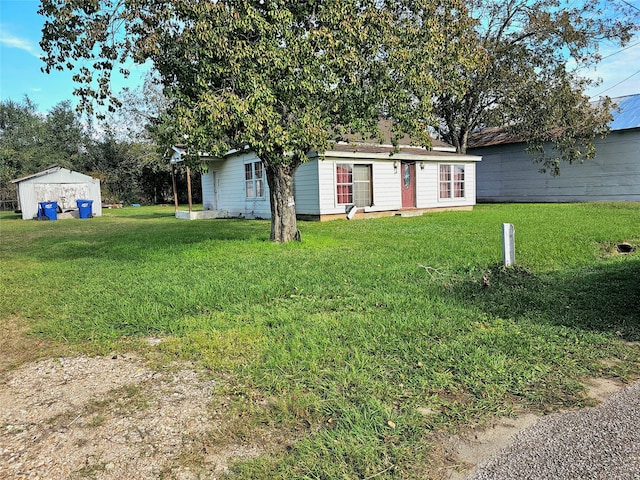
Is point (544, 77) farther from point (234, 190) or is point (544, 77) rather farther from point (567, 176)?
point (234, 190)

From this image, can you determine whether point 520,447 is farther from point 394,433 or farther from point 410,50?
point 410,50

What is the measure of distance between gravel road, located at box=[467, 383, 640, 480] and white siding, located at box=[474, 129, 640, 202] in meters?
21.7

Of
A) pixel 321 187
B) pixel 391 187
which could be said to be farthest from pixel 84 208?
pixel 391 187

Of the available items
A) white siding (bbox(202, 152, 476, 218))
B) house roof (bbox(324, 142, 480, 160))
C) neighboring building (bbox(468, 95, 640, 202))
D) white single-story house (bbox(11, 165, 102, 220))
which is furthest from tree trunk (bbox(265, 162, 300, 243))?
neighboring building (bbox(468, 95, 640, 202))

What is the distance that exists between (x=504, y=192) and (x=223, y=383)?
2539 cm

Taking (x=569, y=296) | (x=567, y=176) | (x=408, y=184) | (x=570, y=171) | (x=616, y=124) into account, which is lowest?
(x=569, y=296)

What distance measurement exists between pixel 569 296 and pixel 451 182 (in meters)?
14.7

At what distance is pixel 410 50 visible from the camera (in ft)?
26.5

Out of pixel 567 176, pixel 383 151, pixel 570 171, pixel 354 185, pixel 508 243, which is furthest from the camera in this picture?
pixel 567 176

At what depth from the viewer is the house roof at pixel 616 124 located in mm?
20266

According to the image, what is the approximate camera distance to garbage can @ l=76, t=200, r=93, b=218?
21.9 metres

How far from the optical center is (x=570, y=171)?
22469 millimetres

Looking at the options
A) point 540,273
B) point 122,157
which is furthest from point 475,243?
point 122,157

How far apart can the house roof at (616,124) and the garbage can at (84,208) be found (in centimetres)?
2182
